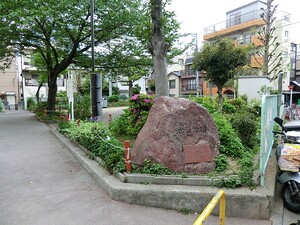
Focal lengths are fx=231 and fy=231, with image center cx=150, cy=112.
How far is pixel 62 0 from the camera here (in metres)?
9.88

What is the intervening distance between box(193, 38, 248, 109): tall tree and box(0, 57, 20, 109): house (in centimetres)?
3258

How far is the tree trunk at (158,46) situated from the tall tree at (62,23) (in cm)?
545

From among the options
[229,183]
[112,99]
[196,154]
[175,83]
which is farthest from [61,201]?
[175,83]

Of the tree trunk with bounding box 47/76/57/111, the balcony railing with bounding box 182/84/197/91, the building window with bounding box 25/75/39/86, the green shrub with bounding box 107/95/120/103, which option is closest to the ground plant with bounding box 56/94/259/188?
the tree trunk with bounding box 47/76/57/111

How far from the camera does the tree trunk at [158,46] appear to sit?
20.6 ft

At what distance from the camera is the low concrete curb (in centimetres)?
330

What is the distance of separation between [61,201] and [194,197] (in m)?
2.15

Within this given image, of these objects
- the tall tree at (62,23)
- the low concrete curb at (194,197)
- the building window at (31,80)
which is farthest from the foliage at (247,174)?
the building window at (31,80)

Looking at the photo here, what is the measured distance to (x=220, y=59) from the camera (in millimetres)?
11539

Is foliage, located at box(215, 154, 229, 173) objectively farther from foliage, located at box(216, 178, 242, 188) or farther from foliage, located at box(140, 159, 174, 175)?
foliage, located at box(140, 159, 174, 175)

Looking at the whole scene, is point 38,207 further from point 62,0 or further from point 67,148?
point 62,0

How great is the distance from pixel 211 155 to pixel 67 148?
16.6 ft

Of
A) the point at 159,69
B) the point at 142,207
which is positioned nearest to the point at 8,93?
the point at 159,69

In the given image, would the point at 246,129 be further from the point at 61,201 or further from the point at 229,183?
the point at 61,201
